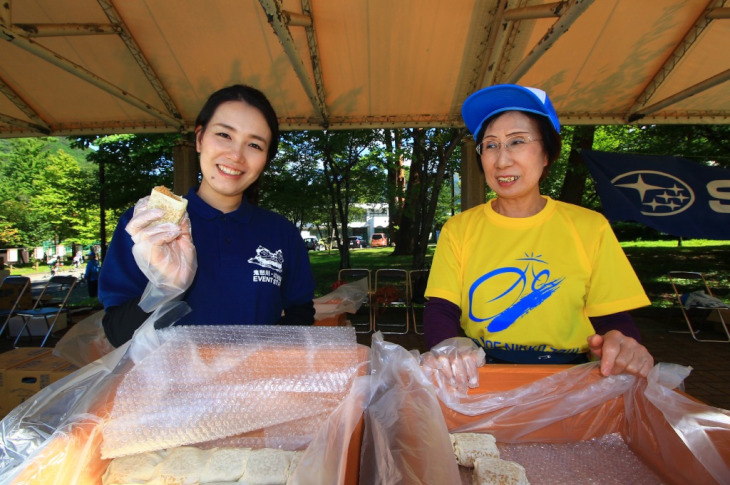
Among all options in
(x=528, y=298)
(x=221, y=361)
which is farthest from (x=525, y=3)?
(x=221, y=361)

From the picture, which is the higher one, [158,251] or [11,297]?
[158,251]

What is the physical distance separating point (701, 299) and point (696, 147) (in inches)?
261

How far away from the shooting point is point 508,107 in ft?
4.51

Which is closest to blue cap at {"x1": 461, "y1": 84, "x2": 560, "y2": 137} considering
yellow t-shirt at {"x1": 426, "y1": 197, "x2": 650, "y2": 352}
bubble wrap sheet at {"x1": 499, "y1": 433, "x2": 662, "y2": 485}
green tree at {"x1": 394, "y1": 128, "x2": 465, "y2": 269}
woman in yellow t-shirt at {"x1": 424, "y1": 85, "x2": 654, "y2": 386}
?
woman in yellow t-shirt at {"x1": 424, "y1": 85, "x2": 654, "y2": 386}

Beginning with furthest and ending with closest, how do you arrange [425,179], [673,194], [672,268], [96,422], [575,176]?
[672,268]
[575,176]
[425,179]
[673,194]
[96,422]

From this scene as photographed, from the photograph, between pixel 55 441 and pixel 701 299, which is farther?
pixel 701 299

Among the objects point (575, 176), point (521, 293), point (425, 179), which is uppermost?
point (575, 176)

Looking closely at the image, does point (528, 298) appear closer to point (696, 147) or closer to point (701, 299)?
point (701, 299)

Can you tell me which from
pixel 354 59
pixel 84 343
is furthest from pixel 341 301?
pixel 84 343

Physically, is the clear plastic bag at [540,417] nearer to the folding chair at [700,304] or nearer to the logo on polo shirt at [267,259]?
the logo on polo shirt at [267,259]

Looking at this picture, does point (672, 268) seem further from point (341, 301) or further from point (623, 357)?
point (623, 357)

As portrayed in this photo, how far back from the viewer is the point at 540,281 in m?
1.35

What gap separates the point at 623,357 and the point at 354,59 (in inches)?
152

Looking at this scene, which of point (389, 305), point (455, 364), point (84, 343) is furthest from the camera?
point (389, 305)
